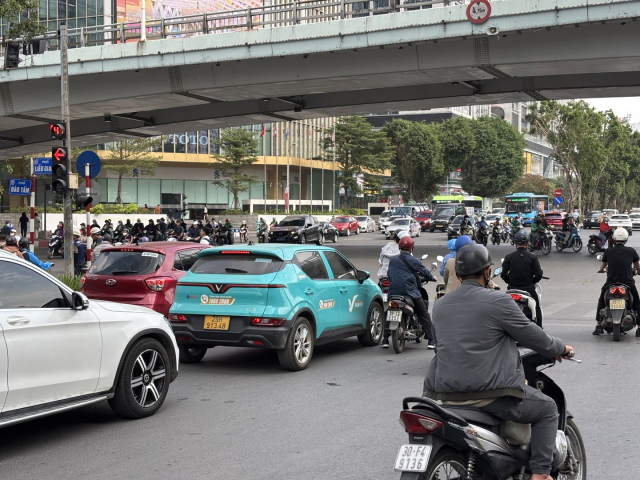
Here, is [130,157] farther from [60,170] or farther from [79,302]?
[79,302]

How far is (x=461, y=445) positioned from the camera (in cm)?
386

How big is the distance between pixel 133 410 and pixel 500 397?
399 cm

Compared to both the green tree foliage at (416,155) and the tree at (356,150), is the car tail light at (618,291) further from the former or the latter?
the green tree foliage at (416,155)

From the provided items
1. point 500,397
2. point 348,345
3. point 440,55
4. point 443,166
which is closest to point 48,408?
point 500,397

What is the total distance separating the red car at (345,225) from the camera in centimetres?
5621

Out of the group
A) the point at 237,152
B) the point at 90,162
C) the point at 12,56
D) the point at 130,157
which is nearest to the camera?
the point at 90,162

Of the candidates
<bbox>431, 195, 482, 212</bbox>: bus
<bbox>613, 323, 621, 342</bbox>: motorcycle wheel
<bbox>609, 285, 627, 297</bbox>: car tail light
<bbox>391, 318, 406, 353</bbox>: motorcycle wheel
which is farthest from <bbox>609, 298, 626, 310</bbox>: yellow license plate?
<bbox>431, 195, 482, 212</bbox>: bus

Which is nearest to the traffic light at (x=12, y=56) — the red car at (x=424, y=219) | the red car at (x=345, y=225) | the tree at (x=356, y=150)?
the red car at (x=345, y=225)

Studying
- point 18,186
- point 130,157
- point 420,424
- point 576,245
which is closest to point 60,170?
point 18,186

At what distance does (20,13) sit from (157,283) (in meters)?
14.7

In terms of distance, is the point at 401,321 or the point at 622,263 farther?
the point at 622,263

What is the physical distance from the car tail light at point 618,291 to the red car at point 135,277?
21.1 ft

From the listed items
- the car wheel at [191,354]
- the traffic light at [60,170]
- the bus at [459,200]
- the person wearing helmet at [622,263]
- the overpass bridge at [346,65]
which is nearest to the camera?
the car wheel at [191,354]

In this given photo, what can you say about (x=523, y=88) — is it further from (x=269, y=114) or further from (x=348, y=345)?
(x=348, y=345)
